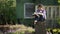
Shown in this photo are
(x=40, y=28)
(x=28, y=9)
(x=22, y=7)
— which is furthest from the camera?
(x=28, y=9)

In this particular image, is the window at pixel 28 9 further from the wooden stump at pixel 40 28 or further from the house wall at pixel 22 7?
the wooden stump at pixel 40 28

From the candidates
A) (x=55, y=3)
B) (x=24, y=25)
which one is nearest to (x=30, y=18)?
(x=24, y=25)

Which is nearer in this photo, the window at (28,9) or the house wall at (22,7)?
the house wall at (22,7)

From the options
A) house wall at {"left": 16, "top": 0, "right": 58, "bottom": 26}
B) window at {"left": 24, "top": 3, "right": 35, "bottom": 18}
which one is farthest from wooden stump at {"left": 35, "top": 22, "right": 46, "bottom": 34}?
window at {"left": 24, "top": 3, "right": 35, "bottom": 18}

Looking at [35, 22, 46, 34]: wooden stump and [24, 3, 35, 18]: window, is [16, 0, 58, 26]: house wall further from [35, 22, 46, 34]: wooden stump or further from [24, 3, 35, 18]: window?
[35, 22, 46, 34]: wooden stump

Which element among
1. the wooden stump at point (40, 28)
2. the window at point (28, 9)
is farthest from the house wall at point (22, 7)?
the wooden stump at point (40, 28)

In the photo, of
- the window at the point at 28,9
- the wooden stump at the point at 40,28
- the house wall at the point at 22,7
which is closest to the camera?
the wooden stump at the point at 40,28

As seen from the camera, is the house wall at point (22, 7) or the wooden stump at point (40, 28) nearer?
the wooden stump at point (40, 28)

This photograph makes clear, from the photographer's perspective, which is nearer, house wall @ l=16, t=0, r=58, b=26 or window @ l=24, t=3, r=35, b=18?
house wall @ l=16, t=0, r=58, b=26

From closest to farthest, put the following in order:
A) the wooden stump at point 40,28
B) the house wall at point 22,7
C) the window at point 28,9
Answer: the wooden stump at point 40,28, the house wall at point 22,7, the window at point 28,9

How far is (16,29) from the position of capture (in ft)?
49.3

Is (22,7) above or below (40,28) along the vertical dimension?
above

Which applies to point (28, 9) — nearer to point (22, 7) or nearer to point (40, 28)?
point (22, 7)

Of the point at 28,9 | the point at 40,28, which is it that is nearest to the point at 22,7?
the point at 28,9
